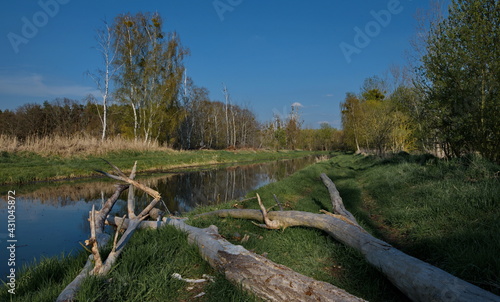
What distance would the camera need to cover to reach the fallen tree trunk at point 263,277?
2643 millimetres

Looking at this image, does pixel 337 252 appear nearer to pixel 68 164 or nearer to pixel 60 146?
pixel 68 164

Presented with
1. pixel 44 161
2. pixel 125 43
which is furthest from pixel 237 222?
pixel 125 43

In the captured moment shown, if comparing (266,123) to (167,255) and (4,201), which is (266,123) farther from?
(167,255)

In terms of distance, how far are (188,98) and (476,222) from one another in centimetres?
3431

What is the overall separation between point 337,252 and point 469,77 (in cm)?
797

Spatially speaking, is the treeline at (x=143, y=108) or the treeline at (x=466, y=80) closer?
the treeline at (x=466, y=80)

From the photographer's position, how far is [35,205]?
361 inches

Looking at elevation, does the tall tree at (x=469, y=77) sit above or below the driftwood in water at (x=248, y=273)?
above

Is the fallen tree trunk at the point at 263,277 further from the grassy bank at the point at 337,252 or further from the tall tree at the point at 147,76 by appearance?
the tall tree at the point at 147,76

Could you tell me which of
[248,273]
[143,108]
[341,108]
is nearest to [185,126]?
[143,108]

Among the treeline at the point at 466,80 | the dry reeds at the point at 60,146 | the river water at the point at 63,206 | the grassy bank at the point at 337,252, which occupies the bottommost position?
the river water at the point at 63,206

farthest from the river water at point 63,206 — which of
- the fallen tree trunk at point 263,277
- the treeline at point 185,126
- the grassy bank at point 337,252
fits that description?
the treeline at point 185,126

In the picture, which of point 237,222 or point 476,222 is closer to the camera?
point 476,222

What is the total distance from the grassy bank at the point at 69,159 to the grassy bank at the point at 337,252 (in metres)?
10.1
